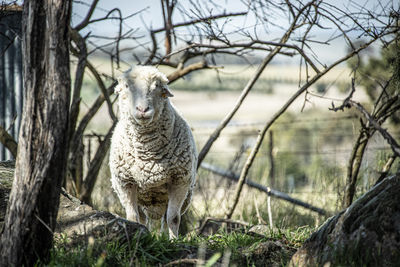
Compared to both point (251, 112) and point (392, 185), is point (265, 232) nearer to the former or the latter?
point (392, 185)

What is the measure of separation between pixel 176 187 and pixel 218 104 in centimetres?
7745

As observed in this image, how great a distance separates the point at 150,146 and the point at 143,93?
567 millimetres

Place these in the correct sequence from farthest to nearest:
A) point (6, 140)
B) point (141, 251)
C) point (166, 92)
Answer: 1. point (6, 140)
2. point (166, 92)
3. point (141, 251)

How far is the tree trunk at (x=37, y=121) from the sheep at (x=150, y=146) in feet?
4.89

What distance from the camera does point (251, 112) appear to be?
75188 millimetres

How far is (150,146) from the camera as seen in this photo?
4.88 meters

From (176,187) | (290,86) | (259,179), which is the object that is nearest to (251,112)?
(290,86)

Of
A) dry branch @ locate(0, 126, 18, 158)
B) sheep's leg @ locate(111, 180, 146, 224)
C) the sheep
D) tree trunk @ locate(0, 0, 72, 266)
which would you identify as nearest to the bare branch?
dry branch @ locate(0, 126, 18, 158)

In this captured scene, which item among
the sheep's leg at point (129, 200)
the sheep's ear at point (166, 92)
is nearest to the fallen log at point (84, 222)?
the sheep's leg at point (129, 200)

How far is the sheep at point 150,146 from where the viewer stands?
15.4 ft

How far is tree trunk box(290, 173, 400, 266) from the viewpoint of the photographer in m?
2.96

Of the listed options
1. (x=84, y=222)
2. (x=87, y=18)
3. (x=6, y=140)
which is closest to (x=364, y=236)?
(x=84, y=222)

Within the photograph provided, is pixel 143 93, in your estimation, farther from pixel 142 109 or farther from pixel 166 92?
pixel 166 92

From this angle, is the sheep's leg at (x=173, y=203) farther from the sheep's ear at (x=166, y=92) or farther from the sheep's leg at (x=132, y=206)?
the sheep's ear at (x=166, y=92)
